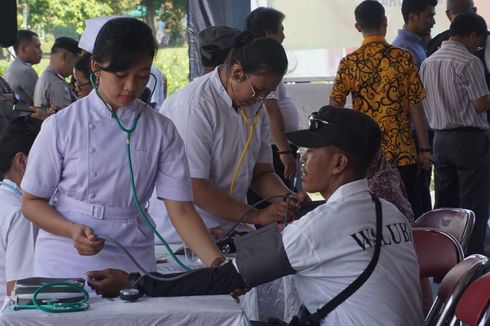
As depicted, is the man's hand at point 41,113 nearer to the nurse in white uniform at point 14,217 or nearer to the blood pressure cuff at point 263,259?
the nurse in white uniform at point 14,217

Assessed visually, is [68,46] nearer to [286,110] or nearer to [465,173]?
[286,110]

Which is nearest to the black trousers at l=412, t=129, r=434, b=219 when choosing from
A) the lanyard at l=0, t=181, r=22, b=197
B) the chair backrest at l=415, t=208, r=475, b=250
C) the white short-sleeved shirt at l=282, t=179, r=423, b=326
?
the chair backrest at l=415, t=208, r=475, b=250

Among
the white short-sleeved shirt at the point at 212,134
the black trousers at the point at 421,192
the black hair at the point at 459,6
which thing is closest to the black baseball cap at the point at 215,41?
the white short-sleeved shirt at the point at 212,134

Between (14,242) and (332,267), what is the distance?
1.08 meters

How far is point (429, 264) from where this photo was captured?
3.10m

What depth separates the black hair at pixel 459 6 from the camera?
6328 millimetres

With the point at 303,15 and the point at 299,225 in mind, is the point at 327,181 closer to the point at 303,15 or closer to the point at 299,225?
the point at 299,225

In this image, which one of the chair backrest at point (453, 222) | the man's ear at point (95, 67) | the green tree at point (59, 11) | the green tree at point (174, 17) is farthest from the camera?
the green tree at point (174, 17)

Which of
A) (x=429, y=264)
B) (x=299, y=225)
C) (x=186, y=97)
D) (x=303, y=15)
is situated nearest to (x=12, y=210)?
(x=186, y=97)

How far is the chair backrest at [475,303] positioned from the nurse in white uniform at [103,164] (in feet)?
2.12

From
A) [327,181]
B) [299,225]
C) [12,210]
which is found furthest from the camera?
[12,210]

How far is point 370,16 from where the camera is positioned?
16.7ft

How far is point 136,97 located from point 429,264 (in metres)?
1.23

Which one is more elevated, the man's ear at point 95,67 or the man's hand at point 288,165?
the man's ear at point 95,67
